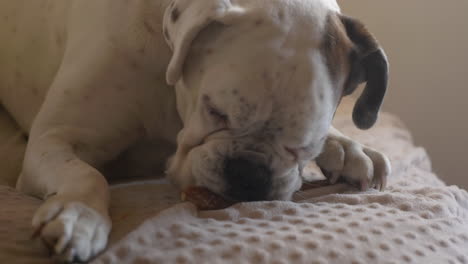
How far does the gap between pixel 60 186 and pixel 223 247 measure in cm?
42

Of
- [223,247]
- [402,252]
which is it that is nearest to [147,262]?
[223,247]

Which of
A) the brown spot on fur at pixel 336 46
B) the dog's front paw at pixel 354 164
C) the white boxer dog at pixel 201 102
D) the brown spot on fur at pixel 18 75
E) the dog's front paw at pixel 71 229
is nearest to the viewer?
the dog's front paw at pixel 71 229

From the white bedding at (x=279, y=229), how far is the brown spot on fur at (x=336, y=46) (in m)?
0.28

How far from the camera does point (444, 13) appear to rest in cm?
311

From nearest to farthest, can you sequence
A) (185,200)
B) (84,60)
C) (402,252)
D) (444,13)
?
1. (402,252)
2. (185,200)
3. (84,60)
4. (444,13)

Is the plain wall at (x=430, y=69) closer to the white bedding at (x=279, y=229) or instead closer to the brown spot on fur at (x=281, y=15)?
the white bedding at (x=279, y=229)

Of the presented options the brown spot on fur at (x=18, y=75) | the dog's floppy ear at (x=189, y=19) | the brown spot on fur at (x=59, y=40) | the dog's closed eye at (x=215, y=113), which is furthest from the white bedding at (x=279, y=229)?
the brown spot on fur at (x=18, y=75)

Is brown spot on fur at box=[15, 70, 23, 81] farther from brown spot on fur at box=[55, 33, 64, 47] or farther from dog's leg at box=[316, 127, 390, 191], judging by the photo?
dog's leg at box=[316, 127, 390, 191]

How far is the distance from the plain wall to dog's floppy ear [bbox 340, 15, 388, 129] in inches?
75.0

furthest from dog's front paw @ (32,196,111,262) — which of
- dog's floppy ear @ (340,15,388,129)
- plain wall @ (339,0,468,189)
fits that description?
plain wall @ (339,0,468,189)

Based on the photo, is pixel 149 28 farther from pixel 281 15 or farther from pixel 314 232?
pixel 314 232

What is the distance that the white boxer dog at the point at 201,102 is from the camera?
3.67ft

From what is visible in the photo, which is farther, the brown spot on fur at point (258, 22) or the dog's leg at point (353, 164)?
the dog's leg at point (353, 164)

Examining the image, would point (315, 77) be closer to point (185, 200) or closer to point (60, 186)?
point (185, 200)
